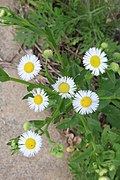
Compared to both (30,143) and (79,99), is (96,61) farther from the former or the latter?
(30,143)

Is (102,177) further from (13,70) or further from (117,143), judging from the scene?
(13,70)

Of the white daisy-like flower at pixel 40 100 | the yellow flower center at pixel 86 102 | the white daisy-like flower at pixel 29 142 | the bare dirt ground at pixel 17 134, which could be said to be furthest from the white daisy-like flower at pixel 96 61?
the bare dirt ground at pixel 17 134

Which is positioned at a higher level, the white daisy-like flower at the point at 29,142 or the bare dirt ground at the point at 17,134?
the bare dirt ground at the point at 17,134

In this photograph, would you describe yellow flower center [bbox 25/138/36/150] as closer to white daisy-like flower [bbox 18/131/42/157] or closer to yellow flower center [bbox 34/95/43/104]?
white daisy-like flower [bbox 18/131/42/157]

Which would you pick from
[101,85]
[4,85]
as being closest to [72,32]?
[4,85]

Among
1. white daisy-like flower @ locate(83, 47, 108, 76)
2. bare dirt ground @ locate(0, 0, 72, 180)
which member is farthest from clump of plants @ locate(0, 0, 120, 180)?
bare dirt ground @ locate(0, 0, 72, 180)

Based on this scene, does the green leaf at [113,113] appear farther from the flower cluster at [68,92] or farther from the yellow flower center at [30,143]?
the yellow flower center at [30,143]
